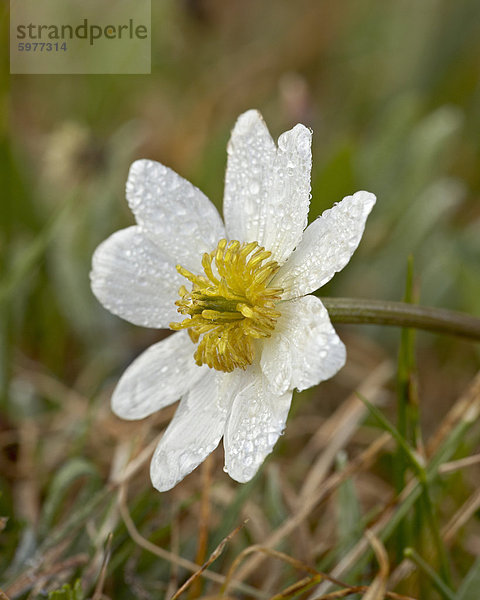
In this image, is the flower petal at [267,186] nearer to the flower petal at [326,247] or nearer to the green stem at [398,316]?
the flower petal at [326,247]

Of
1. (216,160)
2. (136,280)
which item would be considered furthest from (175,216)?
(216,160)

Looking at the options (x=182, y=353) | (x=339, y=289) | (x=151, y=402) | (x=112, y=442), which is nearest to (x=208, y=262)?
(x=182, y=353)

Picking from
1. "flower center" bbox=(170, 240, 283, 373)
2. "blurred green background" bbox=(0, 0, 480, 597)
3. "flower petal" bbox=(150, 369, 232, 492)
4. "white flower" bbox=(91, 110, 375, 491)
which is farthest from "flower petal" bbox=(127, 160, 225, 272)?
"blurred green background" bbox=(0, 0, 480, 597)

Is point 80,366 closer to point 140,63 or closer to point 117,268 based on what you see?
point 117,268

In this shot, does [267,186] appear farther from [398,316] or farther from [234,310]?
[398,316]

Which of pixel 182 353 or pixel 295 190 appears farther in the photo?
pixel 182 353

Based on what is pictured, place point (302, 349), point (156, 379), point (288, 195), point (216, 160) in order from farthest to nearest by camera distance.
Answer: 1. point (216, 160)
2. point (156, 379)
3. point (288, 195)
4. point (302, 349)

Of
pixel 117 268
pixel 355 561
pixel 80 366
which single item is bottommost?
pixel 80 366
